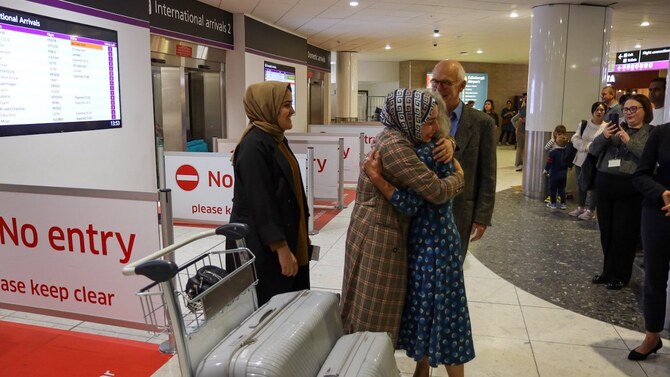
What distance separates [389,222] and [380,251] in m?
0.13

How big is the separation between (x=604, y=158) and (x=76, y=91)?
4.98 meters

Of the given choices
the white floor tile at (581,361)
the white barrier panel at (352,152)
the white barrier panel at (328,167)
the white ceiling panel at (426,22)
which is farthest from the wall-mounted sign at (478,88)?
the white floor tile at (581,361)

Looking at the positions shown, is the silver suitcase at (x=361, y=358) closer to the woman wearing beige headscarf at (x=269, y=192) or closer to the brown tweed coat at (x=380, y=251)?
the brown tweed coat at (x=380, y=251)

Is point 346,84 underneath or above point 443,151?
above

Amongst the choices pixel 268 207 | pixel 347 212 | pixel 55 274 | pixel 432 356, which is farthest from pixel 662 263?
pixel 347 212

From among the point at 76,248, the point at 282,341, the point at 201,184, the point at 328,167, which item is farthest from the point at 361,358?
the point at 328,167

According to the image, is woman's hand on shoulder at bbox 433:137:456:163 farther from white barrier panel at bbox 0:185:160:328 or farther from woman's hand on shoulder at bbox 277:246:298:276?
white barrier panel at bbox 0:185:160:328

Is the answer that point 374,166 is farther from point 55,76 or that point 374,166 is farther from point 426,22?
point 426,22

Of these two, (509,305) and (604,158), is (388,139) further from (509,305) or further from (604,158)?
(604,158)

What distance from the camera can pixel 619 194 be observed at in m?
4.10

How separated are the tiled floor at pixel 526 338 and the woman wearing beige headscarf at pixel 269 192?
3.03ft

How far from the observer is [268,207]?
2.28 meters

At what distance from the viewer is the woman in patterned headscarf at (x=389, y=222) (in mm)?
2041

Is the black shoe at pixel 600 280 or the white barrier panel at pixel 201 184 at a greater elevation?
the white barrier panel at pixel 201 184
